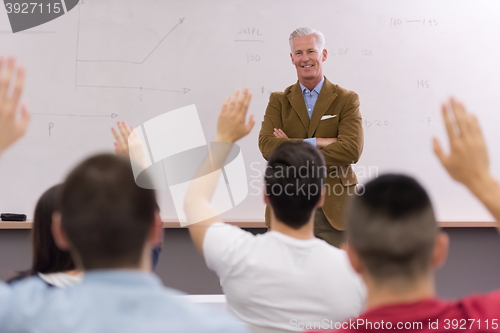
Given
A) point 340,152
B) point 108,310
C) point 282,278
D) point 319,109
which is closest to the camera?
point 108,310

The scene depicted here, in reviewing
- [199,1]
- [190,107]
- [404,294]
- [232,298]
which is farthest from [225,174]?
[404,294]

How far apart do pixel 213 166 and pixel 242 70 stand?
6.79 feet

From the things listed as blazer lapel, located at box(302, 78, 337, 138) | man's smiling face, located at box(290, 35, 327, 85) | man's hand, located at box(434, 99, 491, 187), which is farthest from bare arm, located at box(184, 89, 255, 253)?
man's smiling face, located at box(290, 35, 327, 85)

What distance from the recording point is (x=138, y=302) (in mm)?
740

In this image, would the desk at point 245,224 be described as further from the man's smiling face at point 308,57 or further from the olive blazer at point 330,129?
the man's smiling face at point 308,57

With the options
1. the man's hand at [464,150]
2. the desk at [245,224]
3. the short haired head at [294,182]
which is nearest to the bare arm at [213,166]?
the short haired head at [294,182]

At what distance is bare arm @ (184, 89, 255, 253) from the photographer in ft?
4.24

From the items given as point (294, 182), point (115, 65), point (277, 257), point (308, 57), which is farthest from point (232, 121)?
point (115, 65)

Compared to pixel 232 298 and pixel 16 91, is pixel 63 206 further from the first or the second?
pixel 232 298

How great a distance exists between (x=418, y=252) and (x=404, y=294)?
3.2 inches

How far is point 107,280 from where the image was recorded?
2.56ft

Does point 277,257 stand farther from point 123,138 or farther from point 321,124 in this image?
point 321,124

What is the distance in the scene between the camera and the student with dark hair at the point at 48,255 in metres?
1.25

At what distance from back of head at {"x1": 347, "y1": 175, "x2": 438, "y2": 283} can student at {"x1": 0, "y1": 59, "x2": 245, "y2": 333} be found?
0.28 m
